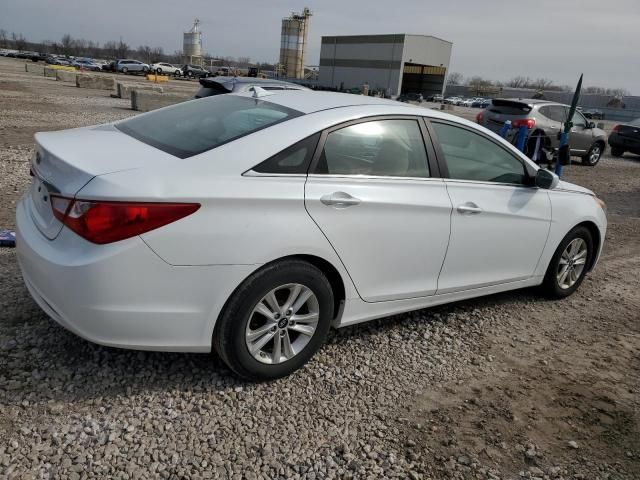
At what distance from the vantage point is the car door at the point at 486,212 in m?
3.66

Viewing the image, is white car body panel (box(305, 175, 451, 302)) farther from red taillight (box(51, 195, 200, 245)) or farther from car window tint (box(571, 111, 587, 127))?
car window tint (box(571, 111, 587, 127))

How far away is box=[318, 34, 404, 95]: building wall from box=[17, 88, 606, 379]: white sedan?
236 feet

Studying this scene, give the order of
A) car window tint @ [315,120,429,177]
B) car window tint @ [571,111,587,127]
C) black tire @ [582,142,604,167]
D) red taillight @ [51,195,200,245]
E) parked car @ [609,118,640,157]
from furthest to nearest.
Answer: parked car @ [609,118,640,157] → black tire @ [582,142,604,167] → car window tint @ [571,111,587,127] → car window tint @ [315,120,429,177] → red taillight @ [51,195,200,245]

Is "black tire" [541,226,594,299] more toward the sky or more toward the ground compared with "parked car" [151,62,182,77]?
more toward the sky

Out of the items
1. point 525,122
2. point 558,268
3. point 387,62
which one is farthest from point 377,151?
point 387,62

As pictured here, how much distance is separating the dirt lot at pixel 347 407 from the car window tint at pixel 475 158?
3.87 feet

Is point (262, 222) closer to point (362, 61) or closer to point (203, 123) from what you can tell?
point (203, 123)

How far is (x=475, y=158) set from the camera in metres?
3.91

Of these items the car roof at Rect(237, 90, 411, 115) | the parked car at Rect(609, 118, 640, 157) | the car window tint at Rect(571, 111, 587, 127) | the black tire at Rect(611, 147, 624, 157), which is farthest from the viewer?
the black tire at Rect(611, 147, 624, 157)

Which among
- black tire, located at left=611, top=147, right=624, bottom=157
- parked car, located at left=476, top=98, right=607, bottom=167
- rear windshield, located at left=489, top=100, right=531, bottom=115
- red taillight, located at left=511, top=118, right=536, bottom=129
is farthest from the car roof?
black tire, located at left=611, top=147, right=624, bottom=157

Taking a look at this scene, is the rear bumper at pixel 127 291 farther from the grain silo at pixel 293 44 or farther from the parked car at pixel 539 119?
the grain silo at pixel 293 44

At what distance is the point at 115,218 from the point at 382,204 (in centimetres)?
153

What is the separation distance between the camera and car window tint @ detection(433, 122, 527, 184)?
3.70 m

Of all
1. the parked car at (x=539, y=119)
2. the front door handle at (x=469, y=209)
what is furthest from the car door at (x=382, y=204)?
the parked car at (x=539, y=119)
